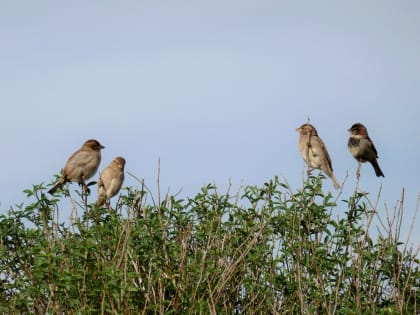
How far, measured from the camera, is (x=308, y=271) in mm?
8484

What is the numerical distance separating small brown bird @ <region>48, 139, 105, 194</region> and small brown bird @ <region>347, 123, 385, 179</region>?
5092mm

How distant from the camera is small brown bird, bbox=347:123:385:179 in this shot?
15836 millimetres

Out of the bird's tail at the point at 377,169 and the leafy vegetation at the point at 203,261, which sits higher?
the bird's tail at the point at 377,169

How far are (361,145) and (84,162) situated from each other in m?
5.58

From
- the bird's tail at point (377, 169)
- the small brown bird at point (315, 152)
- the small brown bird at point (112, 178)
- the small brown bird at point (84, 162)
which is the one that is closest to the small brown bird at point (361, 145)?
the bird's tail at point (377, 169)

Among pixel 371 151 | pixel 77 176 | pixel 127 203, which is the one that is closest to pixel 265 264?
pixel 127 203

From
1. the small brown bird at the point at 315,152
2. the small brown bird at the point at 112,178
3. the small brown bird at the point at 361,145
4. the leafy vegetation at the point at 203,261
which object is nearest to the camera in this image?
the leafy vegetation at the point at 203,261

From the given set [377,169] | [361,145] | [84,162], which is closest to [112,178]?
[84,162]

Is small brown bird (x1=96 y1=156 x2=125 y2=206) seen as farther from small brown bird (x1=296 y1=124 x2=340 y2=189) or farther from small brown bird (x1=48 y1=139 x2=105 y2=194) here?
small brown bird (x1=296 y1=124 x2=340 y2=189)

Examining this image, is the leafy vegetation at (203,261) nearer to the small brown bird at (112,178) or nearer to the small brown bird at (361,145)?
the small brown bird at (112,178)

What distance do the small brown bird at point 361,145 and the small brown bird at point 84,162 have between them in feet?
16.7

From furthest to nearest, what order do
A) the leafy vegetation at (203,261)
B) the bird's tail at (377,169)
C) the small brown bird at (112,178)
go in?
the bird's tail at (377,169), the small brown bird at (112,178), the leafy vegetation at (203,261)

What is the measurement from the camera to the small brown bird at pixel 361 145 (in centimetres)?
1584

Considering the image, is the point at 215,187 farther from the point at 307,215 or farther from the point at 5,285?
the point at 5,285
